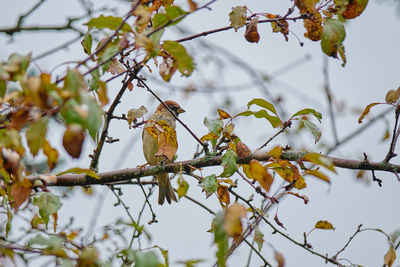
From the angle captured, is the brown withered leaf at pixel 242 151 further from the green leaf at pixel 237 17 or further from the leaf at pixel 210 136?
the green leaf at pixel 237 17

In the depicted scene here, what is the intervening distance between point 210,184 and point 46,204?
77 cm

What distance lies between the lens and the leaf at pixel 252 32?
2091 millimetres

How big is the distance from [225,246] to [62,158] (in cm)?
503

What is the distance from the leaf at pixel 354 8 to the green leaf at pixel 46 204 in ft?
4.96

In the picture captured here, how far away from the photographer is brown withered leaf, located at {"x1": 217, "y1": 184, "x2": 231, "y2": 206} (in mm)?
2312

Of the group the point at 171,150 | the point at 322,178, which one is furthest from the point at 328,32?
the point at 171,150

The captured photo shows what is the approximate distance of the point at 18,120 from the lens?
4.34 feet

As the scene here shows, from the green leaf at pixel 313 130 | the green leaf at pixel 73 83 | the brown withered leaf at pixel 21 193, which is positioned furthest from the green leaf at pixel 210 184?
the green leaf at pixel 73 83

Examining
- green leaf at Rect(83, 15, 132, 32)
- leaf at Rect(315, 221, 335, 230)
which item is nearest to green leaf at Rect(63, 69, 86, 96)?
green leaf at Rect(83, 15, 132, 32)

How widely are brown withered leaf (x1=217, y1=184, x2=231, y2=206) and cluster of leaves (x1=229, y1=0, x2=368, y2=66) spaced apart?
78 cm

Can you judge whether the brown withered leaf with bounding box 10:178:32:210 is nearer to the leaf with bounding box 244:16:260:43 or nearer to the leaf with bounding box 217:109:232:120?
the leaf with bounding box 217:109:232:120

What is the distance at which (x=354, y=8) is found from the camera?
1940 mm

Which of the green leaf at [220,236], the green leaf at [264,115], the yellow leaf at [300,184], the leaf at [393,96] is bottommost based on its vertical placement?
the green leaf at [220,236]

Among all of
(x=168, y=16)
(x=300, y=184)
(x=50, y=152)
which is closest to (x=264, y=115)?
(x=300, y=184)
